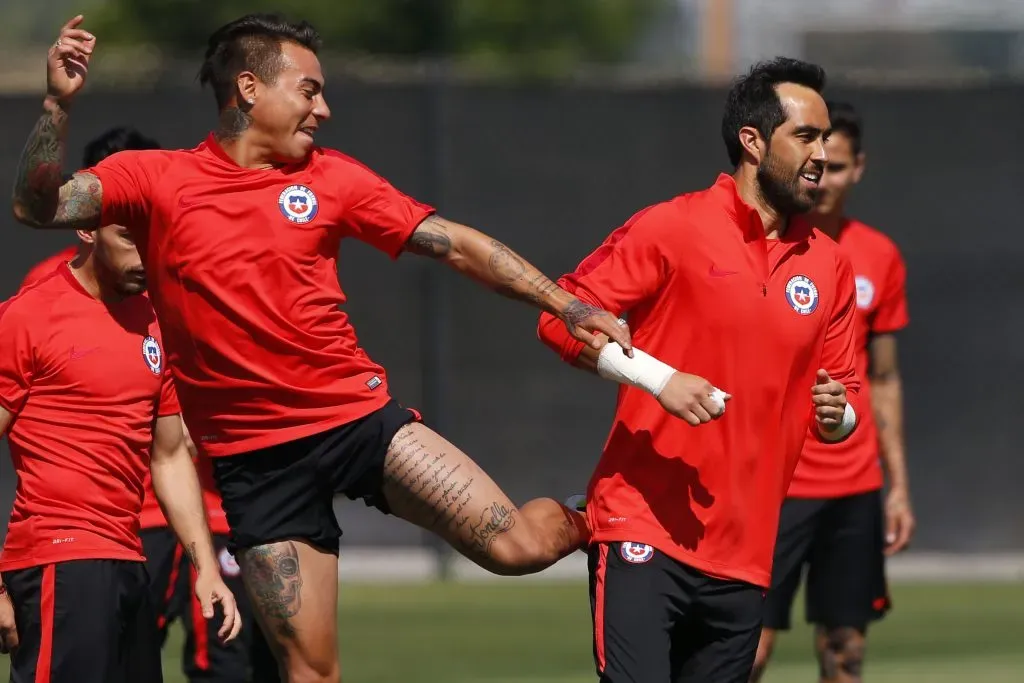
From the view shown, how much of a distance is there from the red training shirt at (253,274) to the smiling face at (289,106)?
0.25ft

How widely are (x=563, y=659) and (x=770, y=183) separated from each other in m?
4.69

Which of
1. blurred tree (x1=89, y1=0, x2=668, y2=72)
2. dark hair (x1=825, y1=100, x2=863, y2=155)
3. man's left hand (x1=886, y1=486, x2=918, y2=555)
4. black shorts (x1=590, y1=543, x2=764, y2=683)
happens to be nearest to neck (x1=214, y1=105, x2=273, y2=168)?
black shorts (x1=590, y1=543, x2=764, y2=683)

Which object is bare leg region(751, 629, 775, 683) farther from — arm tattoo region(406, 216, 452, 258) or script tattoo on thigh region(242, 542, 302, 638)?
arm tattoo region(406, 216, 452, 258)

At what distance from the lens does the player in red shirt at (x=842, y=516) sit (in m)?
8.66

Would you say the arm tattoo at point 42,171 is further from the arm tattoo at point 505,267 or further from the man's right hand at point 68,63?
the arm tattoo at point 505,267

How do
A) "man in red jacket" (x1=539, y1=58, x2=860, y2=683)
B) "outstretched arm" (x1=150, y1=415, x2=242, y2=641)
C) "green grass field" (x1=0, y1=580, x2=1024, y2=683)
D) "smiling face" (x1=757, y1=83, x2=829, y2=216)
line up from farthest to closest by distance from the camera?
1. "green grass field" (x1=0, y1=580, x2=1024, y2=683)
2. "outstretched arm" (x1=150, y1=415, x2=242, y2=641)
3. "smiling face" (x1=757, y1=83, x2=829, y2=216)
4. "man in red jacket" (x1=539, y1=58, x2=860, y2=683)

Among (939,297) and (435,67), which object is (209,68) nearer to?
(435,67)

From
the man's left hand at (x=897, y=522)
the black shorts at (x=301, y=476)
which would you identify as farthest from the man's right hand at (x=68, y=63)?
the man's left hand at (x=897, y=522)

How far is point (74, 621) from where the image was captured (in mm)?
6477

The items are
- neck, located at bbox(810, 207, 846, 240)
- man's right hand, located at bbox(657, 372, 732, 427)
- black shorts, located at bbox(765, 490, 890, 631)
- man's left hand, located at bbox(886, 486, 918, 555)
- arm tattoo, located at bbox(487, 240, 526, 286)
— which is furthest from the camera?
man's left hand, located at bbox(886, 486, 918, 555)

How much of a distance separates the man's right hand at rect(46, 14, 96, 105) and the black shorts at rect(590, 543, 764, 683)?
6.88 ft

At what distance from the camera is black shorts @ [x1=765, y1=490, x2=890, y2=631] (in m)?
8.66

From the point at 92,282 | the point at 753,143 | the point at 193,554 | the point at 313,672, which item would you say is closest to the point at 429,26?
the point at 92,282

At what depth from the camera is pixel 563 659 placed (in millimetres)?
10570
